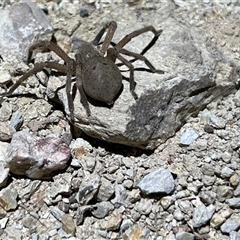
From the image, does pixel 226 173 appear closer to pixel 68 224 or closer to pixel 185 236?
pixel 185 236

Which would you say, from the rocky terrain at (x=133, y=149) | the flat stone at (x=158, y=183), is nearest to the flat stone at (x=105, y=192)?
the rocky terrain at (x=133, y=149)

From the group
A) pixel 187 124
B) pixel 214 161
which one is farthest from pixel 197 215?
pixel 187 124

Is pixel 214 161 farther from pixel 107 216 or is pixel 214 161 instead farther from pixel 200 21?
pixel 200 21

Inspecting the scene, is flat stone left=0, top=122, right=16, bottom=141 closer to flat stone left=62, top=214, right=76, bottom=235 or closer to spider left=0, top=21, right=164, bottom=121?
spider left=0, top=21, right=164, bottom=121

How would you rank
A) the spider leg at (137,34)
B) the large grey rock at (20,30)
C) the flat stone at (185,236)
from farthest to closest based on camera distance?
the large grey rock at (20,30) → the spider leg at (137,34) → the flat stone at (185,236)

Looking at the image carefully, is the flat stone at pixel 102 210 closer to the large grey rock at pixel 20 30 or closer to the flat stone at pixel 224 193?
the flat stone at pixel 224 193
